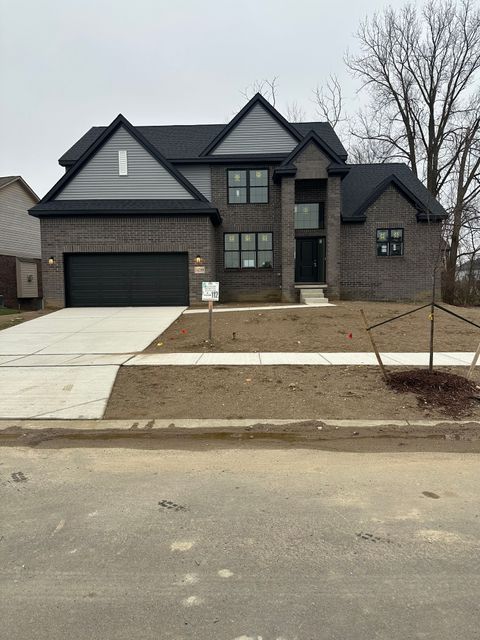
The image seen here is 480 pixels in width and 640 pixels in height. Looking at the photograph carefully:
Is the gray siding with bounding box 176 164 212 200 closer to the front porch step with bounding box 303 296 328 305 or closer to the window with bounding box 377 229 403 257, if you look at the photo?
the front porch step with bounding box 303 296 328 305

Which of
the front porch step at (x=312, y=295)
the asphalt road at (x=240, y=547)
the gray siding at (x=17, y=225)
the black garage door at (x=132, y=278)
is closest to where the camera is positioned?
the asphalt road at (x=240, y=547)

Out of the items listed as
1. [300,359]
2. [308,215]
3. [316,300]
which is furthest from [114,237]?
[300,359]

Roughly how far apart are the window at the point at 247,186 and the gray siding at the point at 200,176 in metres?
1.00

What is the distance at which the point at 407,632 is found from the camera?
7.61ft

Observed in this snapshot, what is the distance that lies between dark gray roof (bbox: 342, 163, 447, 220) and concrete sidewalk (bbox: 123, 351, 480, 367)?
12821mm

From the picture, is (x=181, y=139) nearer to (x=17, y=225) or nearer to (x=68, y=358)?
(x=17, y=225)

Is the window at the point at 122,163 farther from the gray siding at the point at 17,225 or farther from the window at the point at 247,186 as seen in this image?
the gray siding at the point at 17,225

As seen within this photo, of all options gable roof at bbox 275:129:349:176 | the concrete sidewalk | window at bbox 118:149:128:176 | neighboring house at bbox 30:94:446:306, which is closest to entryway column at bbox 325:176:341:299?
neighboring house at bbox 30:94:446:306

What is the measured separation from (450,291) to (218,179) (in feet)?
50.5

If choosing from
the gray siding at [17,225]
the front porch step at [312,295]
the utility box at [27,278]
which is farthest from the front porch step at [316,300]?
the gray siding at [17,225]

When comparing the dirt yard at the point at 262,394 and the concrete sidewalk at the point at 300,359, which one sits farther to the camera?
the concrete sidewalk at the point at 300,359

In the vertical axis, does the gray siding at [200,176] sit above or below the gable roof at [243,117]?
below

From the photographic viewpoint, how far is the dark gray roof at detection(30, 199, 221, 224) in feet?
60.2

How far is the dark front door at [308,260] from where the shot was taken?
70.4ft
